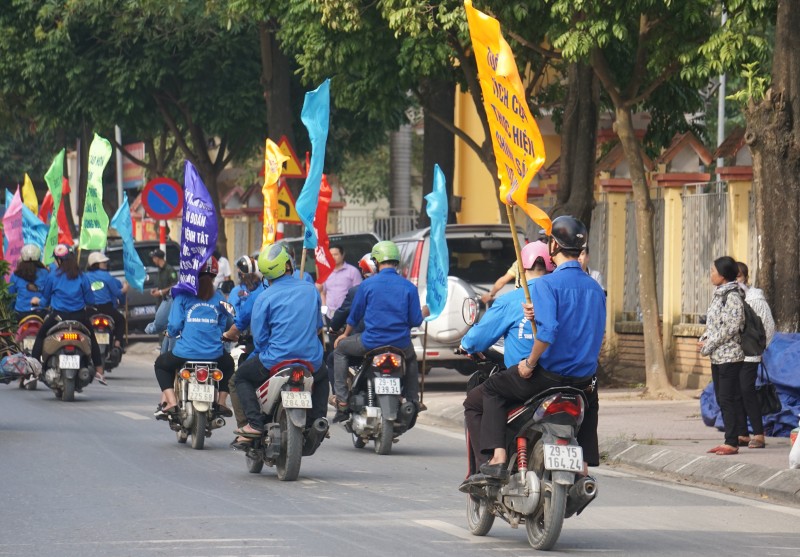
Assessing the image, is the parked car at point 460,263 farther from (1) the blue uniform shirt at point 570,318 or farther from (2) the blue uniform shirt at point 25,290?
(1) the blue uniform shirt at point 570,318

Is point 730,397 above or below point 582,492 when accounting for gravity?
above

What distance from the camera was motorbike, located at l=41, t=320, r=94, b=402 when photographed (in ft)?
59.0

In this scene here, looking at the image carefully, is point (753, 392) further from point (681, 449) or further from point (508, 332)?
point (508, 332)

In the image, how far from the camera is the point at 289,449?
36.5 ft

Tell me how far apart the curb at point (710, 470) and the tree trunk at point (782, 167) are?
2023mm

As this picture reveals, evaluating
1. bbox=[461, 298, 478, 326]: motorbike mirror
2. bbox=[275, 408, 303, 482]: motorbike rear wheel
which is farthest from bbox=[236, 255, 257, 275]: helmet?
bbox=[461, 298, 478, 326]: motorbike mirror

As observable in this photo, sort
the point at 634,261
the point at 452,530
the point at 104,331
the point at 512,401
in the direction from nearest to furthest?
the point at 512,401, the point at 452,530, the point at 104,331, the point at 634,261

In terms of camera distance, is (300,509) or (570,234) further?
(300,509)

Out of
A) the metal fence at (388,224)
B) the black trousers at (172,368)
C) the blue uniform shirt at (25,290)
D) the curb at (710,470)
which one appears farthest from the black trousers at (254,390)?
the metal fence at (388,224)

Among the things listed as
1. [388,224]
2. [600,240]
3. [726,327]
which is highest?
[388,224]

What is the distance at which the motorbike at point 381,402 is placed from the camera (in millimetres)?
13211

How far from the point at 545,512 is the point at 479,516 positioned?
76 centimetres

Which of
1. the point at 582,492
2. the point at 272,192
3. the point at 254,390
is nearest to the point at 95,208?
the point at 272,192

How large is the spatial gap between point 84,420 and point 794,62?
7.79 metres
